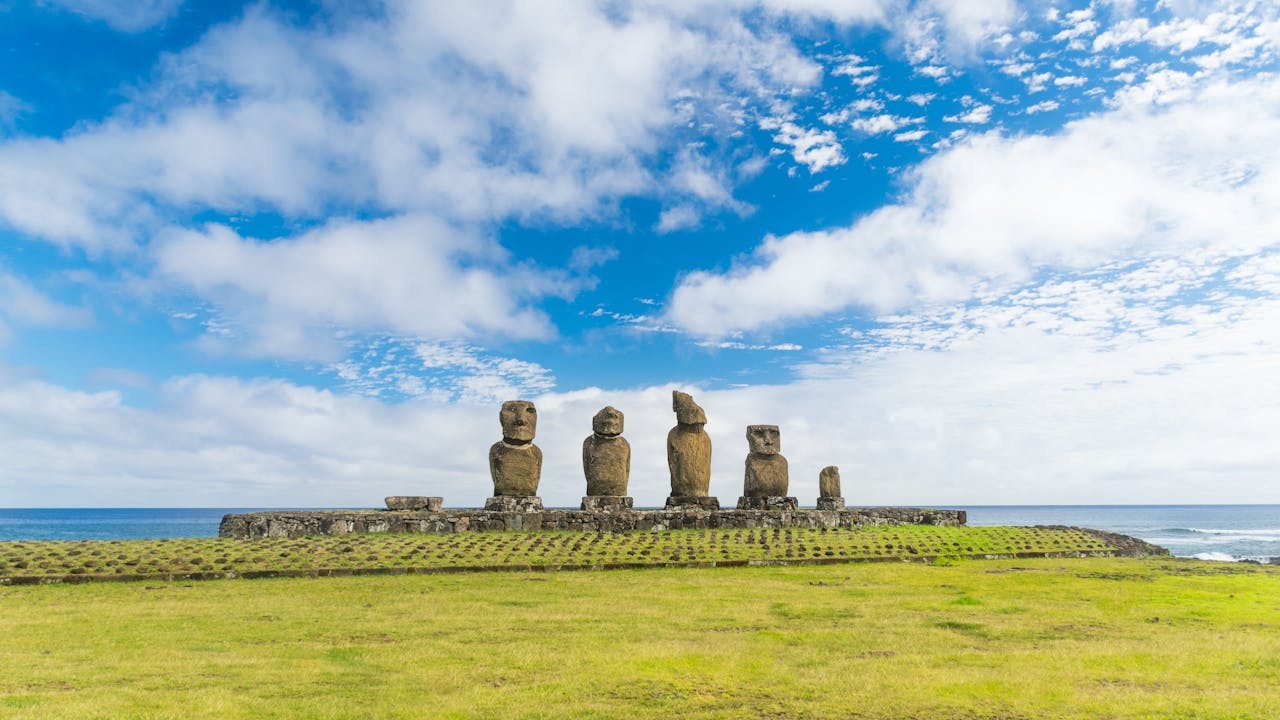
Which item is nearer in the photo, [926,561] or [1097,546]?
[926,561]

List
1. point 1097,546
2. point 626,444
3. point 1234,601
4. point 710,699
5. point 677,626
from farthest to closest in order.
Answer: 1. point 626,444
2. point 1097,546
3. point 1234,601
4. point 677,626
5. point 710,699

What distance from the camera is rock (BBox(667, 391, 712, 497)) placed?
2394cm

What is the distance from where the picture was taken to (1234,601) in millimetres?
10867

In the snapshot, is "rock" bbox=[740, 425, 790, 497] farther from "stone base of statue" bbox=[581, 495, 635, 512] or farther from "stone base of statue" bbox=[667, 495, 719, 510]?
"stone base of statue" bbox=[581, 495, 635, 512]

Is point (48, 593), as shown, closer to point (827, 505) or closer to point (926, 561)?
point (926, 561)

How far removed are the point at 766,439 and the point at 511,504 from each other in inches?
303

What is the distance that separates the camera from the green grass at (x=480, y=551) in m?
13.5

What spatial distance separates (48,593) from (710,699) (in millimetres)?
10286

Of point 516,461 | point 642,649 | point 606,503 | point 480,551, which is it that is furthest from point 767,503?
point 642,649

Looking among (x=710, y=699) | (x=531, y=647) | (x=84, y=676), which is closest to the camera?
(x=710, y=699)

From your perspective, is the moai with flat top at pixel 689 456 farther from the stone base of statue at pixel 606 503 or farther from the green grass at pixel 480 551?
the green grass at pixel 480 551

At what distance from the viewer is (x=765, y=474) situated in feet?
80.7

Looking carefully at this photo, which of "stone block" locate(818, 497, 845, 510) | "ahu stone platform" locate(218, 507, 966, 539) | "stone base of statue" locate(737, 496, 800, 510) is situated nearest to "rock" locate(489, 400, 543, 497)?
"ahu stone platform" locate(218, 507, 966, 539)

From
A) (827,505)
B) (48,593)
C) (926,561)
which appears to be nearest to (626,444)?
(827,505)
